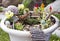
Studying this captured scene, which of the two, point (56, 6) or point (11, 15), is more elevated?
point (11, 15)

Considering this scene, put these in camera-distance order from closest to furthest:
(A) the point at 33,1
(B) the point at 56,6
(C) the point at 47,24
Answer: (C) the point at 47,24 < (B) the point at 56,6 < (A) the point at 33,1

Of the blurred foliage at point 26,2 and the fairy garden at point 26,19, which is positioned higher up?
the fairy garden at point 26,19

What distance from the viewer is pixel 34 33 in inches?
118

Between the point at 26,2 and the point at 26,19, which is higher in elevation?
the point at 26,19

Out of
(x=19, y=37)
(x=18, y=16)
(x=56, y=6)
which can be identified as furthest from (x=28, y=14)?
(x=56, y=6)

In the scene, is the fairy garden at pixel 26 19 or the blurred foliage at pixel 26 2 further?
the blurred foliage at pixel 26 2

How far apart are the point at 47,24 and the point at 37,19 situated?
0.95ft

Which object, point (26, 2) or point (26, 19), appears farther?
point (26, 2)

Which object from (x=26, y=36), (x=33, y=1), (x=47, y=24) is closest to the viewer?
(x=26, y=36)

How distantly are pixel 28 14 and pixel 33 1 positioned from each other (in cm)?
217

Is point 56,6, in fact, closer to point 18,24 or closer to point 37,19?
point 37,19

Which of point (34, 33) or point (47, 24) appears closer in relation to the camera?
point (34, 33)

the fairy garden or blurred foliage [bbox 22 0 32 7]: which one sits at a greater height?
the fairy garden

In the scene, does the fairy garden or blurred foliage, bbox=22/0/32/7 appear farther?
blurred foliage, bbox=22/0/32/7
